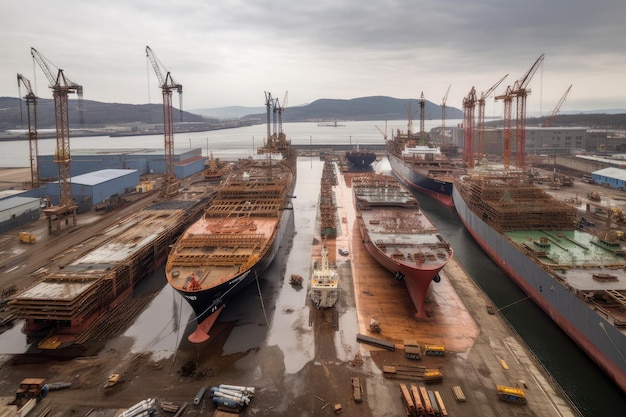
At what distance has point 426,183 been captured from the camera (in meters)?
63.7

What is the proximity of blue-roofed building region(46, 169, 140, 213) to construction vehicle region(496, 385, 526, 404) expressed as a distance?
49.0m

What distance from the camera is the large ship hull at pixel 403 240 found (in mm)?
24047

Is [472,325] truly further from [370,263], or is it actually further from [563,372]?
[370,263]

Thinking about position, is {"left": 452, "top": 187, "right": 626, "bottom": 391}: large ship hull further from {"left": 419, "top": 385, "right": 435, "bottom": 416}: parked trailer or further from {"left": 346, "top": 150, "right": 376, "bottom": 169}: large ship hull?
{"left": 346, "top": 150, "right": 376, "bottom": 169}: large ship hull

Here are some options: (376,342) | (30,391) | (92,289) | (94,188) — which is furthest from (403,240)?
(94,188)

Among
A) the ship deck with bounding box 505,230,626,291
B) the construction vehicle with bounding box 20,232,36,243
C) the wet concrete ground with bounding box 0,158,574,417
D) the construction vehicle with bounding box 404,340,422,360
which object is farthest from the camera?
the construction vehicle with bounding box 20,232,36,243

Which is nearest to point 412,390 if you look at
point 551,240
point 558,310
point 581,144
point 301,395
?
point 301,395

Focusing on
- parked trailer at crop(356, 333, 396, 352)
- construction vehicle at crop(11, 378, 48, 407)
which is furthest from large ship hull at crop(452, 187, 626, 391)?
construction vehicle at crop(11, 378, 48, 407)

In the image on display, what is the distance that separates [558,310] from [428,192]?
42.8 metres

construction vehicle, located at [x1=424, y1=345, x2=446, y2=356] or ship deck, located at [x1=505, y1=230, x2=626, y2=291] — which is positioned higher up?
ship deck, located at [x1=505, y1=230, x2=626, y2=291]

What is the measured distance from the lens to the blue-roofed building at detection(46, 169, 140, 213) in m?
48.4

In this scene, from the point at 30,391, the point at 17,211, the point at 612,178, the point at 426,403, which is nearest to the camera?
the point at 426,403

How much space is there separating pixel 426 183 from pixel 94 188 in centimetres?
5014

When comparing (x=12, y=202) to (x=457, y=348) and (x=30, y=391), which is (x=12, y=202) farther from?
(x=457, y=348)
